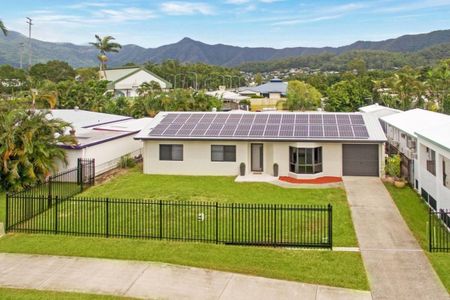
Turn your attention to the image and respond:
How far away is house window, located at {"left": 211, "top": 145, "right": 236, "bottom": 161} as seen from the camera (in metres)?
27.0

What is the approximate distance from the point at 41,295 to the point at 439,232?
42.4 feet

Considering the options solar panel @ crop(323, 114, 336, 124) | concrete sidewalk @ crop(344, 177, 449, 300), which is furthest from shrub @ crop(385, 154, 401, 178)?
solar panel @ crop(323, 114, 336, 124)

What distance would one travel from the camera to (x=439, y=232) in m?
15.4

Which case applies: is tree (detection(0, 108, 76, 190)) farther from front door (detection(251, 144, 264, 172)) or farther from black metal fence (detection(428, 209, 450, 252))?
black metal fence (detection(428, 209, 450, 252))

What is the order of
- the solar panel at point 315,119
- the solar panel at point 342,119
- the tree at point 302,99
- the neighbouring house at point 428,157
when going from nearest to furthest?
the neighbouring house at point 428,157
the solar panel at point 342,119
the solar panel at point 315,119
the tree at point 302,99

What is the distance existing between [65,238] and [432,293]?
38.0 feet

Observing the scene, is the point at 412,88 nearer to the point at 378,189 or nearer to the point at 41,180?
the point at 378,189

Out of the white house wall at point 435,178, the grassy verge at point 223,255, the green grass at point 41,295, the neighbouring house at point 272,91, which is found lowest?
the green grass at point 41,295

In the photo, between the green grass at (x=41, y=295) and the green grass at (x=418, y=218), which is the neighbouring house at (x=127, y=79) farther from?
the green grass at (x=41, y=295)

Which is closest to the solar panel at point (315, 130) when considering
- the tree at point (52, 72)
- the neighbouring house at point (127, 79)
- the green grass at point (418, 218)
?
the green grass at point (418, 218)

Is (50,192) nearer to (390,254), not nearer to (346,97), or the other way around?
(390,254)

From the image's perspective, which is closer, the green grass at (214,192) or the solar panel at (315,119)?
the green grass at (214,192)

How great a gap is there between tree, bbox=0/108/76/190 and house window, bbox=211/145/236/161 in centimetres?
897

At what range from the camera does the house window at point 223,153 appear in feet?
88.5
